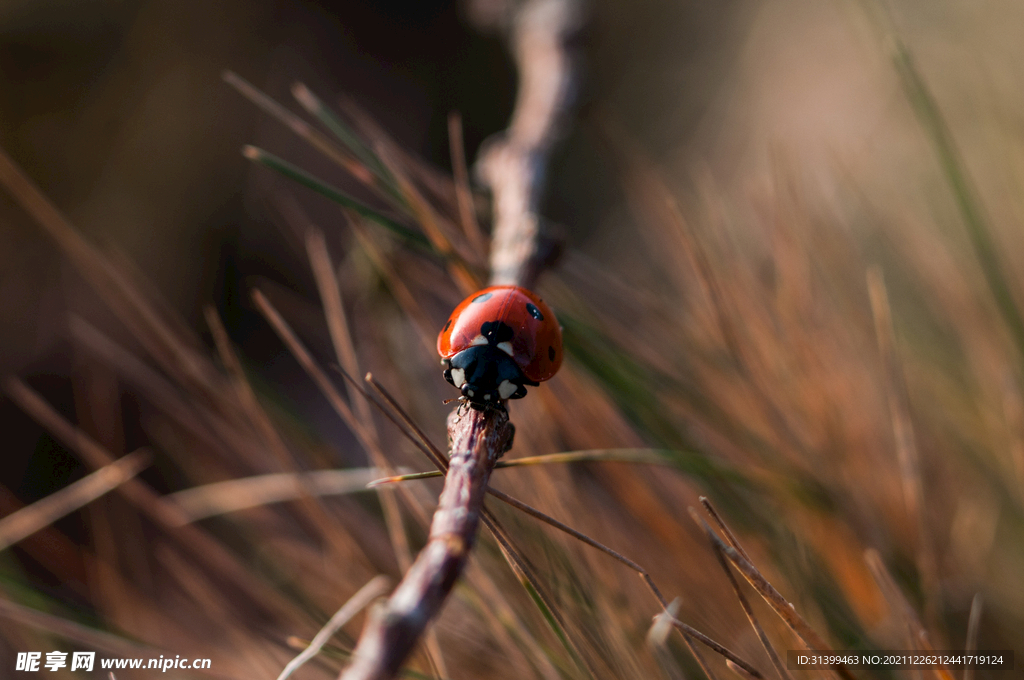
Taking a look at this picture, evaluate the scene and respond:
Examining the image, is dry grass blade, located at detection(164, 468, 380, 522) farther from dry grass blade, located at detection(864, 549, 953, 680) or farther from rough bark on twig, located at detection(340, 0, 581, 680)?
dry grass blade, located at detection(864, 549, 953, 680)

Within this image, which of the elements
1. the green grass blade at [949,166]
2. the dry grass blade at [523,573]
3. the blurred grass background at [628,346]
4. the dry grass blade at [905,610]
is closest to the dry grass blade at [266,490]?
the blurred grass background at [628,346]

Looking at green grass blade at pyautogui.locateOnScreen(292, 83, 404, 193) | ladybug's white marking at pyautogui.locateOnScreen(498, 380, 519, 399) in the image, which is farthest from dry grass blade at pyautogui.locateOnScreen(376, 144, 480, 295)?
ladybug's white marking at pyautogui.locateOnScreen(498, 380, 519, 399)

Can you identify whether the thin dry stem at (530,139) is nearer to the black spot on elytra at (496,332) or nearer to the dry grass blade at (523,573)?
the black spot on elytra at (496,332)

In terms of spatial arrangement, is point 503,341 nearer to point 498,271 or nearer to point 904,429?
point 498,271

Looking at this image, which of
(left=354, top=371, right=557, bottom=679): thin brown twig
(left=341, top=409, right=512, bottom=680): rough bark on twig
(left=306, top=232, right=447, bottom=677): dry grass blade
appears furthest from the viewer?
(left=306, top=232, right=447, bottom=677): dry grass blade

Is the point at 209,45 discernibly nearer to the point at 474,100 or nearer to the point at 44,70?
the point at 44,70

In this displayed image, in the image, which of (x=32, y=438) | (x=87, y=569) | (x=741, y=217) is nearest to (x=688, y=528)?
(x=87, y=569)
